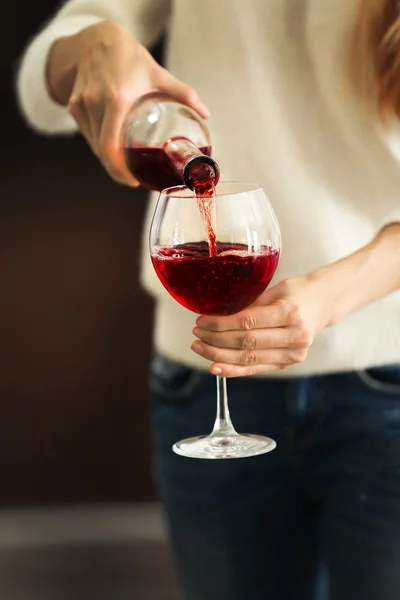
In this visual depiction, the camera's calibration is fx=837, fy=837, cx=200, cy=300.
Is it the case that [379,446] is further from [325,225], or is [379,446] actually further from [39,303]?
[39,303]

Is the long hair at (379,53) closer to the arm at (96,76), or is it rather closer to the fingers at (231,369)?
the arm at (96,76)

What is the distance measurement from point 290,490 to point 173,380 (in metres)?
0.20

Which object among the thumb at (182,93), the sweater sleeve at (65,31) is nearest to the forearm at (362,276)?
the thumb at (182,93)

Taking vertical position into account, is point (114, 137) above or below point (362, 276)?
above

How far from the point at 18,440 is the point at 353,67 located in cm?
159

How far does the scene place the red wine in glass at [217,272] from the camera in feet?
2.49

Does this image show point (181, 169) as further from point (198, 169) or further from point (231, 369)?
Result: point (231, 369)

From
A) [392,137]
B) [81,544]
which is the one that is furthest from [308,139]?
[81,544]

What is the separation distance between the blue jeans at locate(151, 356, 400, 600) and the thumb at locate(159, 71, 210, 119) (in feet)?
1.09

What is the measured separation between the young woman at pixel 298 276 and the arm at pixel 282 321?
1.5 inches

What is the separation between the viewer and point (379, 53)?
3.07ft

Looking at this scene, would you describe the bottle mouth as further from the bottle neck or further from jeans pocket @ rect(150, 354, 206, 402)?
jeans pocket @ rect(150, 354, 206, 402)

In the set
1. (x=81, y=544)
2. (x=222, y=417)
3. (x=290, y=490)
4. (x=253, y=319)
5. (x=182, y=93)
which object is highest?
(x=182, y=93)

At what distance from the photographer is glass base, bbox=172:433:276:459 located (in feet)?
2.59
